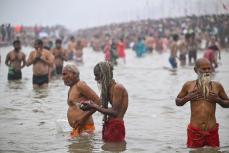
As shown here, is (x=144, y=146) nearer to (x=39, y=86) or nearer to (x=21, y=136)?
(x=21, y=136)

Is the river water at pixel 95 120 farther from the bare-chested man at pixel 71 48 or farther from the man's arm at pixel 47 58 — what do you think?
the bare-chested man at pixel 71 48

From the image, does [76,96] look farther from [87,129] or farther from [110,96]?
[110,96]

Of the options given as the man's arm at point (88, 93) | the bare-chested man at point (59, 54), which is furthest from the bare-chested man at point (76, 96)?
the bare-chested man at point (59, 54)

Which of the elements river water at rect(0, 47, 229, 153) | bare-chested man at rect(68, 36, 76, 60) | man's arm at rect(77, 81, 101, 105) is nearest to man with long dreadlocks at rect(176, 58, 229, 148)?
river water at rect(0, 47, 229, 153)

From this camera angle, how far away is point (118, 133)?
7227 mm

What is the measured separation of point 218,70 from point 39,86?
874 cm

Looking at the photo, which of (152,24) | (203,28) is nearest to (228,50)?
(203,28)

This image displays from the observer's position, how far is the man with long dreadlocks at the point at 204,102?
674 centimetres

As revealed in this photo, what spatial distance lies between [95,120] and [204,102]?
12.4ft

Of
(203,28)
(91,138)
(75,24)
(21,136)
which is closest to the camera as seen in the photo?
(91,138)

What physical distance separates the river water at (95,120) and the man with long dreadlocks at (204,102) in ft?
0.59

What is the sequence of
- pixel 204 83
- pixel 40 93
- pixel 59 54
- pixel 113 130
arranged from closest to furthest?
pixel 204 83 < pixel 113 130 < pixel 40 93 < pixel 59 54

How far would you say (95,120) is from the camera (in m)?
10.2

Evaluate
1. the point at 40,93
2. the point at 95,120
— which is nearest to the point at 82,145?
the point at 95,120
